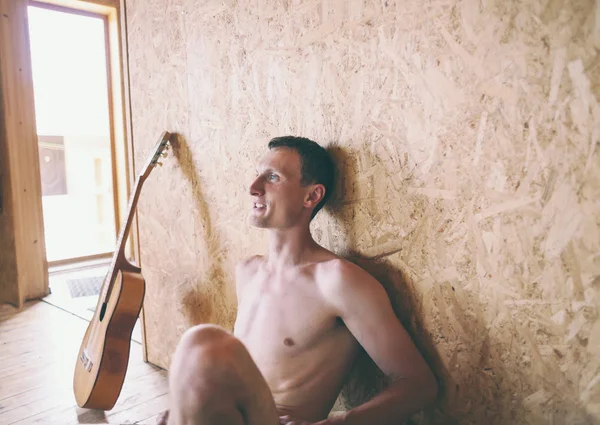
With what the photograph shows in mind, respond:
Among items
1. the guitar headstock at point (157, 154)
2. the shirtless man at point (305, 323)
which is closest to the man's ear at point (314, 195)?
the shirtless man at point (305, 323)

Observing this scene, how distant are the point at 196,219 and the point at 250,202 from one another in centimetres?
39

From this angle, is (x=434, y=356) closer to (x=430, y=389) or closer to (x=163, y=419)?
(x=430, y=389)

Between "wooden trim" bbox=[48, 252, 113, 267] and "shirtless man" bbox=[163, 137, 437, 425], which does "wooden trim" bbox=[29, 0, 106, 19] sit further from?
"shirtless man" bbox=[163, 137, 437, 425]

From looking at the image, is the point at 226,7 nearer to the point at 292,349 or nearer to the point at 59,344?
the point at 292,349

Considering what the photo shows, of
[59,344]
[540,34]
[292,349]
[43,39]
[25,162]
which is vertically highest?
[43,39]

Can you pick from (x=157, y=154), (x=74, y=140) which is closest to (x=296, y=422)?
(x=157, y=154)

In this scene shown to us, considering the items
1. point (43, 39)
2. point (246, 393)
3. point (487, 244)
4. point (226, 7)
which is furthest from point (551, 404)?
point (43, 39)

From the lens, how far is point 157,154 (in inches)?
83.0

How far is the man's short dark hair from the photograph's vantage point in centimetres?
143

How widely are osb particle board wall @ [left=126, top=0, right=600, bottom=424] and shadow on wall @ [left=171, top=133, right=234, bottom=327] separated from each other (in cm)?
19

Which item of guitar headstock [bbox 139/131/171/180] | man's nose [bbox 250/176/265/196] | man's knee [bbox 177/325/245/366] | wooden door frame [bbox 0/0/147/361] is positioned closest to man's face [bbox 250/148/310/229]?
man's nose [bbox 250/176/265/196]

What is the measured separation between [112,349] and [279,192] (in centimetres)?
105

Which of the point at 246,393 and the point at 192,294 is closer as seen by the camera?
the point at 246,393

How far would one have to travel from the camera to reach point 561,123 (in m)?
1.02
